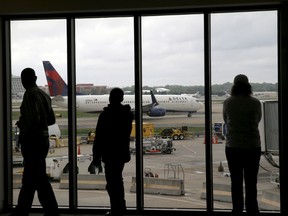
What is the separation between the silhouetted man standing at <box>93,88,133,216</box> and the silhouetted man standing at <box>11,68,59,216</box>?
531mm

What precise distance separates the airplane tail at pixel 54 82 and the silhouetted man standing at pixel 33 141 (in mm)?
1181

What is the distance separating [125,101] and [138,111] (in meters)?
0.21

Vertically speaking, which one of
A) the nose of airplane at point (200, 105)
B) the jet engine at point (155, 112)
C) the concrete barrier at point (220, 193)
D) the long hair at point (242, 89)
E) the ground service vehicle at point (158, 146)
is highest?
the long hair at point (242, 89)

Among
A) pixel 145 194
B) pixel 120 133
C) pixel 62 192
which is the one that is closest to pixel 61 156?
pixel 62 192

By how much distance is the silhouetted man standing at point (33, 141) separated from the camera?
411 cm

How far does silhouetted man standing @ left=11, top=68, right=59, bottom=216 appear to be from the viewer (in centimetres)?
411

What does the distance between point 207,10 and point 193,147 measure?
166cm

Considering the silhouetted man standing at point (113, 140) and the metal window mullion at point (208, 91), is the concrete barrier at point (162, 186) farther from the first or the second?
the silhouetted man standing at point (113, 140)

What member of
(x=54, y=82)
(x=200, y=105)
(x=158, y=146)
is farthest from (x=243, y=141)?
(x=54, y=82)

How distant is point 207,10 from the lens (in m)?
5.10

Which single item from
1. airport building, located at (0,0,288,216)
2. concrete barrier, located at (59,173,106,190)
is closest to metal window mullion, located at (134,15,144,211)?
airport building, located at (0,0,288,216)

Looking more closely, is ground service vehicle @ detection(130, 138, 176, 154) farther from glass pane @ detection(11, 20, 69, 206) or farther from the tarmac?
glass pane @ detection(11, 20, 69, 206)
